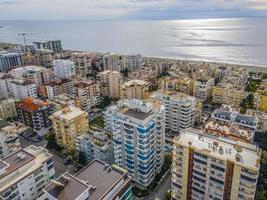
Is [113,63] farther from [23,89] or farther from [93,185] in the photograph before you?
[93,185]

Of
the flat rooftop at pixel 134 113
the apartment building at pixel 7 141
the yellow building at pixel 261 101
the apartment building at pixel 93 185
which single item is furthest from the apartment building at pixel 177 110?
the apartment building at pixel 7 141

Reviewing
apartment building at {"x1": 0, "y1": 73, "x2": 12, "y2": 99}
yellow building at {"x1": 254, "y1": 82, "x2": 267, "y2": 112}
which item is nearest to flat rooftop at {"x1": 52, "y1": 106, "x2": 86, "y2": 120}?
apartment building at {"x1": 0, "y1": 73, "x2": 12, "y2": 99}

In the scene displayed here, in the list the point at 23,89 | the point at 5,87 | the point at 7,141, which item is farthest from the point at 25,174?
the point at 5,87

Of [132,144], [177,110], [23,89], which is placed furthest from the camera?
[23,89]

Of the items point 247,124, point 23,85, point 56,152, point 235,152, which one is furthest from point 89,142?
point 23,85

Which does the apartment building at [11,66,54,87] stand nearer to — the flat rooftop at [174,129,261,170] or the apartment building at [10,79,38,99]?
A: the apartment building at [10,79,38,99]

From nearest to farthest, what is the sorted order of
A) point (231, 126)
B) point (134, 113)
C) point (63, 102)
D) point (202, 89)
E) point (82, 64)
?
point (134, 113) → point (231, 126) → point (63, 102) → point (202, 89) → point (82, 64)

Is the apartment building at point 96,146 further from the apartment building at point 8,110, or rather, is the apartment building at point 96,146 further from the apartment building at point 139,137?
the apartment building at point 8,110

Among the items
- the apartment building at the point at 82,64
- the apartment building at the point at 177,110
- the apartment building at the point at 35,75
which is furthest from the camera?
the apartment building at the point at 82,64
